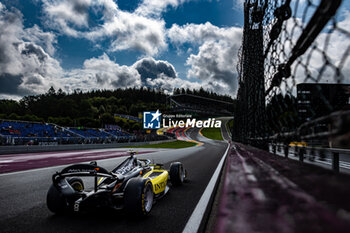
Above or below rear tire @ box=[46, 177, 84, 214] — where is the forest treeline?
above

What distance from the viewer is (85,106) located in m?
95.6

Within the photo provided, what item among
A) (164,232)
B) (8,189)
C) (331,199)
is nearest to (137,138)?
(8,189)

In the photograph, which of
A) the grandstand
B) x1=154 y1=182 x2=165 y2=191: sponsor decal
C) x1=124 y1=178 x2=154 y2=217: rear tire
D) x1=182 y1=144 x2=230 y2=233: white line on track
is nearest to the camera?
x1=182 y1=144 x2=230 y2=233: white line on track

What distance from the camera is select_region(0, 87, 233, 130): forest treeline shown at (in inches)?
2751

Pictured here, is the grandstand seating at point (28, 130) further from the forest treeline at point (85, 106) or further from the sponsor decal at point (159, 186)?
the forest treeline at point (85, 106)

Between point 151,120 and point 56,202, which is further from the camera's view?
point 151,120

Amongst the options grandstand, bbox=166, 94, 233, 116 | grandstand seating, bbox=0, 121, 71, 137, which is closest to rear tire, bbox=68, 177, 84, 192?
grandstand seating, bbox=0, 121, 71, 137

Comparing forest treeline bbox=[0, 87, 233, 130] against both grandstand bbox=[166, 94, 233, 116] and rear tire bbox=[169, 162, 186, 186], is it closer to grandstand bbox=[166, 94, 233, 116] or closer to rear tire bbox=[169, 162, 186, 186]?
grandstand bbox=[166, 94, 233, 116]

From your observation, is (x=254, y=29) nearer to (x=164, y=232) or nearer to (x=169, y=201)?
(x=169, y=201)

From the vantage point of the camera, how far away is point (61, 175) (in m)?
2.96

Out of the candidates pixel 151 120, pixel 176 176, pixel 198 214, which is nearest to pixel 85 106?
pixel 151 120

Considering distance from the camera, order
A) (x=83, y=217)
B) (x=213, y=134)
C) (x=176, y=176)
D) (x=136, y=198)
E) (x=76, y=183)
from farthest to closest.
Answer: (x=213, y=134), (x=176, y=176), (x=76, y=183), (x=83, y=217), (x=136, y=198)

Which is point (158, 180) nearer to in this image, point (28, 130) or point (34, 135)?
point (34, 135)

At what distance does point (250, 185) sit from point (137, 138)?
33513 mm
